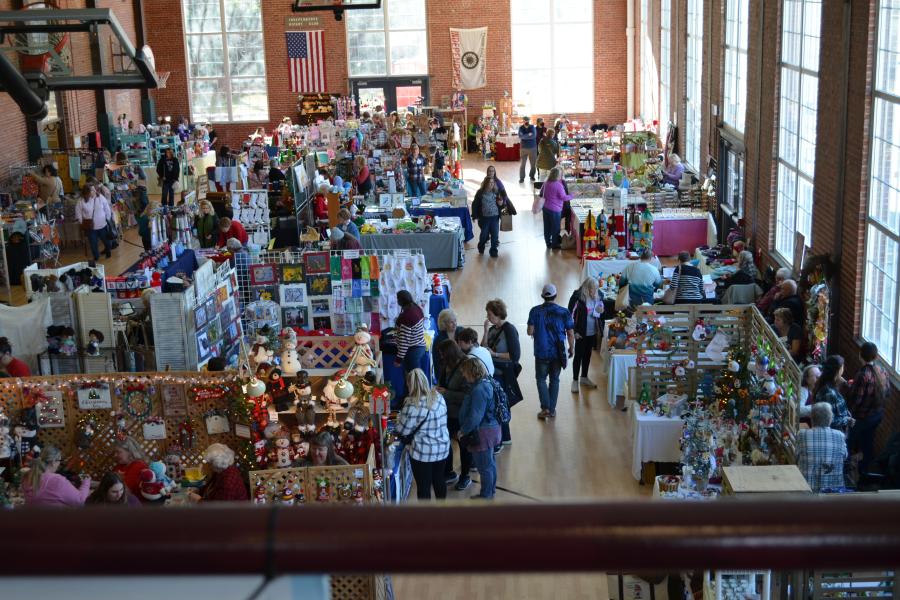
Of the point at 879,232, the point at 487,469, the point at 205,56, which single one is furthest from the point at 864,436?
the point at 205,56

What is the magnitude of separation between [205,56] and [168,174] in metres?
8.12

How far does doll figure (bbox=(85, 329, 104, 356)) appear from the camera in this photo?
10227mm

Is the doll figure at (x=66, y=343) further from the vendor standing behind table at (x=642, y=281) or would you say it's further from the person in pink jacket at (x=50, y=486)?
the vendor standing behind table at (x=642, y=281)

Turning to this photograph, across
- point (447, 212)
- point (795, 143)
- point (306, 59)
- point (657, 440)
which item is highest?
point (306, 59)

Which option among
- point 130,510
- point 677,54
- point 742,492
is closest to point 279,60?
point 677,54

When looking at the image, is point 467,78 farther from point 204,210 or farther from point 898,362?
point 898,362

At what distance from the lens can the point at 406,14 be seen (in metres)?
28.1

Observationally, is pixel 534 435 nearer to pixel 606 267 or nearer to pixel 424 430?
pixel 424 430

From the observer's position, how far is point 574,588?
7441 millimetres

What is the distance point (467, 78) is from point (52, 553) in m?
28.2

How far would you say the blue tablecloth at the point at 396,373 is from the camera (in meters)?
10.2

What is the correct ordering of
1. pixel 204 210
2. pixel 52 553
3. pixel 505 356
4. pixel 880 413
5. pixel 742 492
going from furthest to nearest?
pixel 204 210
pixel 505 356
pixel 880 413
pixel 742 492
pixel 52 553

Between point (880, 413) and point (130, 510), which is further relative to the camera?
point (880, 413)

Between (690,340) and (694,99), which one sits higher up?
(694,99)
